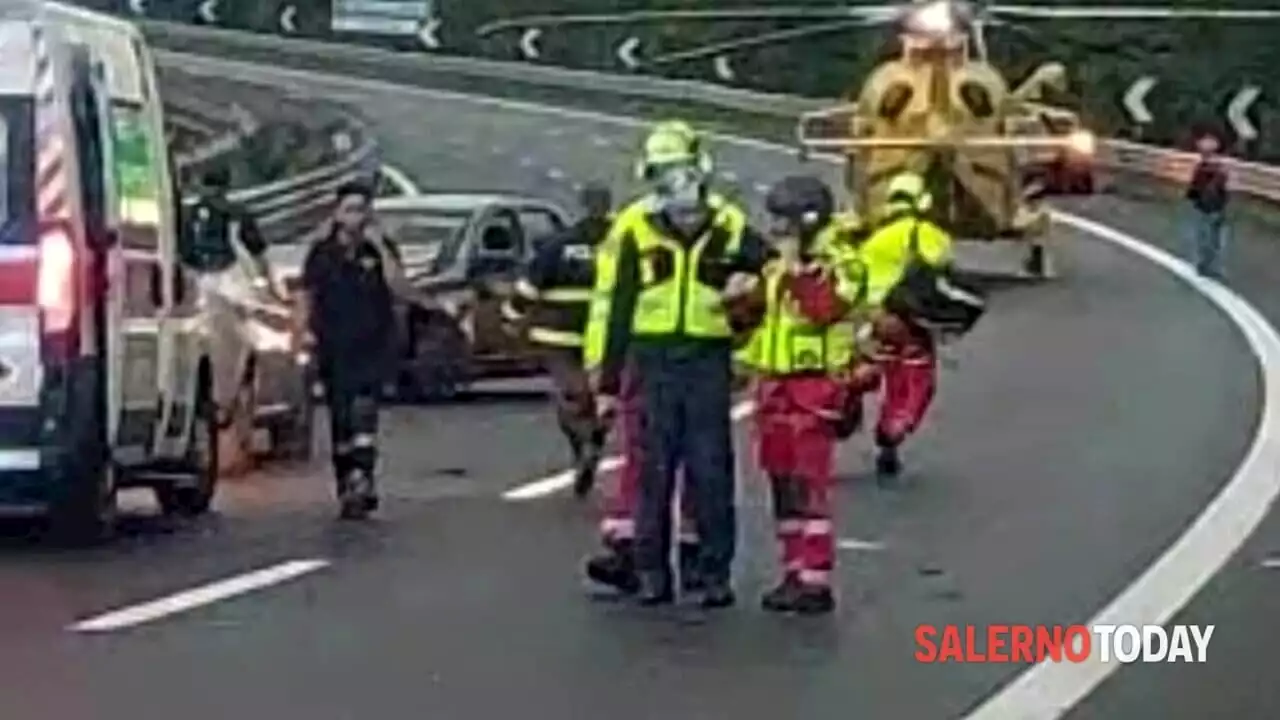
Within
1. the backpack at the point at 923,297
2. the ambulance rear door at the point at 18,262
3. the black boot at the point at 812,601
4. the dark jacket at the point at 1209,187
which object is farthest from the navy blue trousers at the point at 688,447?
the dark jacket at the point at 1209,187

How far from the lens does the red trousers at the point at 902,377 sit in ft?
75.5

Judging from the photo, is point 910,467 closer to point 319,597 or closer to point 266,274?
point 266,274

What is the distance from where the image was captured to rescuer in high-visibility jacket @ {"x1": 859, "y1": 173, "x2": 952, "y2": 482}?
75.5 ft

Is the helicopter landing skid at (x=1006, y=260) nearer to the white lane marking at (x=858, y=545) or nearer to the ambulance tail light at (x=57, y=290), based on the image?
the white lane marking at (x=858, y=545)

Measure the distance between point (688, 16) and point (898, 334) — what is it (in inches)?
1926

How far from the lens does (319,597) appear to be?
1673cm

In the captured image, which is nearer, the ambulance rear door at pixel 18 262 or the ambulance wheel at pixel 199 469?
the ambulance rear door at pixel 18 262

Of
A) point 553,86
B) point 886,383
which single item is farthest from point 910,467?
point 553,86

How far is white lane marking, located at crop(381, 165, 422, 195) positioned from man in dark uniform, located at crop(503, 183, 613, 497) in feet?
85.5

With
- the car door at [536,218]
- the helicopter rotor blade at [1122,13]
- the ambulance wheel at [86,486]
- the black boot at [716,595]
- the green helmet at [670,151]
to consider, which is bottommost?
the black boot at [716,595]

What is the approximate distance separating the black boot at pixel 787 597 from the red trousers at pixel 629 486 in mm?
374

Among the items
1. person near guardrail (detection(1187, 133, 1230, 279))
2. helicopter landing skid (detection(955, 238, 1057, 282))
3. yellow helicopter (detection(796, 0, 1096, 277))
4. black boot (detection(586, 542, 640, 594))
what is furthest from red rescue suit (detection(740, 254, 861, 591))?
person near guardrail (detection(1187, 133, 1230, 279))

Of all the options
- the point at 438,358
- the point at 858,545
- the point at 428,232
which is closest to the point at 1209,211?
the point at 428,232

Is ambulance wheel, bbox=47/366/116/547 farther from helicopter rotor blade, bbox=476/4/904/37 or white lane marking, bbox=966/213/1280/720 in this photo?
helicopter rotor blade, bbox=476/4/904/37
